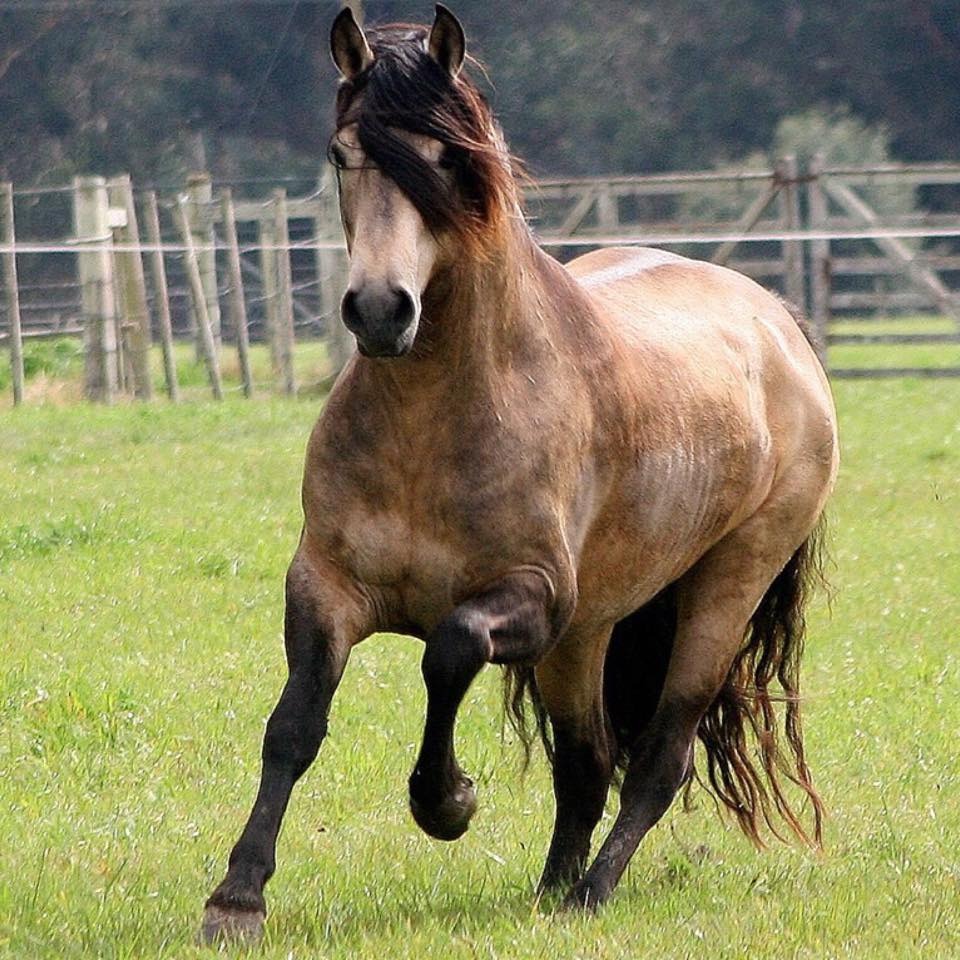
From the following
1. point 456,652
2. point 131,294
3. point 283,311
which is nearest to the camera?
point 456,652

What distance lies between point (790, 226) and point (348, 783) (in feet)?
53.7

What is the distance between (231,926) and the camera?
4309 millimetres

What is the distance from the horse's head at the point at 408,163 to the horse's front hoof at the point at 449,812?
1.19m

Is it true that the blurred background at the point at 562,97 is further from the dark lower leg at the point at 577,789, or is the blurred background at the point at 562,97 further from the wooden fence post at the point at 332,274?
the dark lower leg at the point at 577,789

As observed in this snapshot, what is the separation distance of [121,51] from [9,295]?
24154 millimetres

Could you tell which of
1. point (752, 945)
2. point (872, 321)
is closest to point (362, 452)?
point (752, 945)

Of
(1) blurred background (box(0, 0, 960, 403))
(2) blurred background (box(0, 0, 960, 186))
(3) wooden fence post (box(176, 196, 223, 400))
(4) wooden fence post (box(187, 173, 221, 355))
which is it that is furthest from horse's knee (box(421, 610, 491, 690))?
(2) blurred background (box(0, 0, 960, 186))

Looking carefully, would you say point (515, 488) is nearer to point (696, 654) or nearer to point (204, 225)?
point (696, 654)

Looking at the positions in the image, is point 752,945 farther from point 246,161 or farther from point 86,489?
point 246,161

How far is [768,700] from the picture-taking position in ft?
20.0

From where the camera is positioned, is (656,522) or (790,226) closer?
(656,522)

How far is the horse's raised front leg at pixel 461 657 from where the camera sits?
14.4ft

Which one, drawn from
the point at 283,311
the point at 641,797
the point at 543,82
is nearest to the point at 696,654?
the point at 641,797

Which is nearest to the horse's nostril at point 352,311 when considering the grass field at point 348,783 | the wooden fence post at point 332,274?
the grass field at point 348,783
